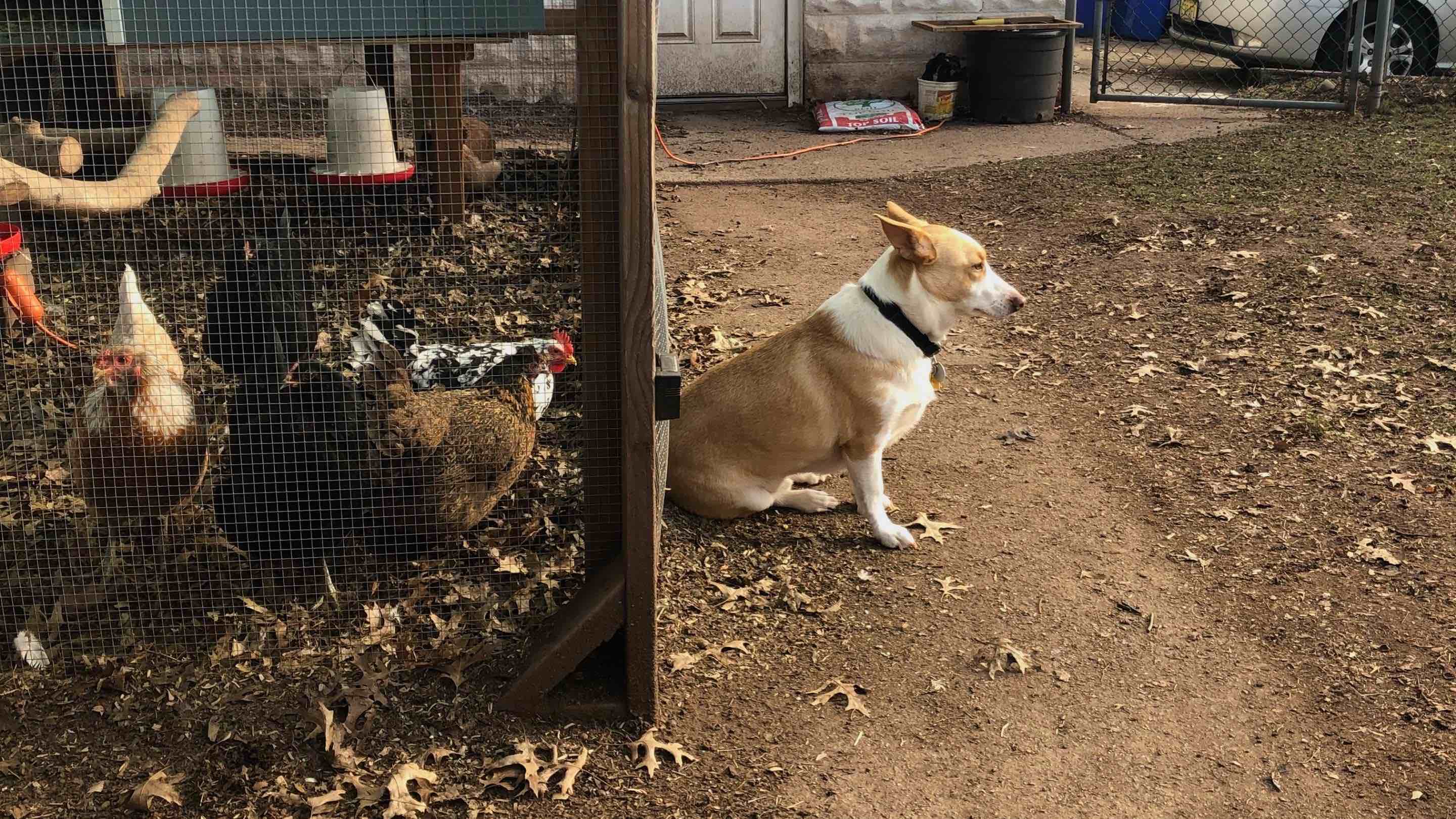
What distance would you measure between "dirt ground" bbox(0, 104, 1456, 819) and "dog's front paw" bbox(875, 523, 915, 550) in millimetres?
32

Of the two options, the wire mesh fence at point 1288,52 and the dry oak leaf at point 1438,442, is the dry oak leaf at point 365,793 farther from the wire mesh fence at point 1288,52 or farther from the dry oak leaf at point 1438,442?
the wire mesh fence at point 1288,52

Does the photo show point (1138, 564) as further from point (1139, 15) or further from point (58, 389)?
point (1139, 15)

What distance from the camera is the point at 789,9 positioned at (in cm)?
1083

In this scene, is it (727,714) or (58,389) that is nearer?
(727,714)

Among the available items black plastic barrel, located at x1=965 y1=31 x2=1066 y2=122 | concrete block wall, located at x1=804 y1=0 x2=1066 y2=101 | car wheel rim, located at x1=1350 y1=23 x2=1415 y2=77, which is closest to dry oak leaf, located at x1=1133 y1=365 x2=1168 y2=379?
black plastic barrel, located at x1=965 y1=31 x2=1066 y2=122

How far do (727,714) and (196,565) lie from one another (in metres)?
1.59

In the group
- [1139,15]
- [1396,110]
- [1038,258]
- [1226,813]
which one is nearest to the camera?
[1226,813]

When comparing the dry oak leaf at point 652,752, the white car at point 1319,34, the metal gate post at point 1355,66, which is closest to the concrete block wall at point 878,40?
the white car at point 1319,34

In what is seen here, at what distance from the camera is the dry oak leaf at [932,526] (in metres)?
4.24

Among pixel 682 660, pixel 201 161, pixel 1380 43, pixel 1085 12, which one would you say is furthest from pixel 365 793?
pixel 1085 12

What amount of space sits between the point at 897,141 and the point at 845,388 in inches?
253

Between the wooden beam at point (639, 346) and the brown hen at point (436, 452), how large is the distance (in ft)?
2.47

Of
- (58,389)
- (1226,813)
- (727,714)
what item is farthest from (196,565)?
(1226,813)

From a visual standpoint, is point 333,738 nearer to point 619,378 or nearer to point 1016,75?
point 619,378
